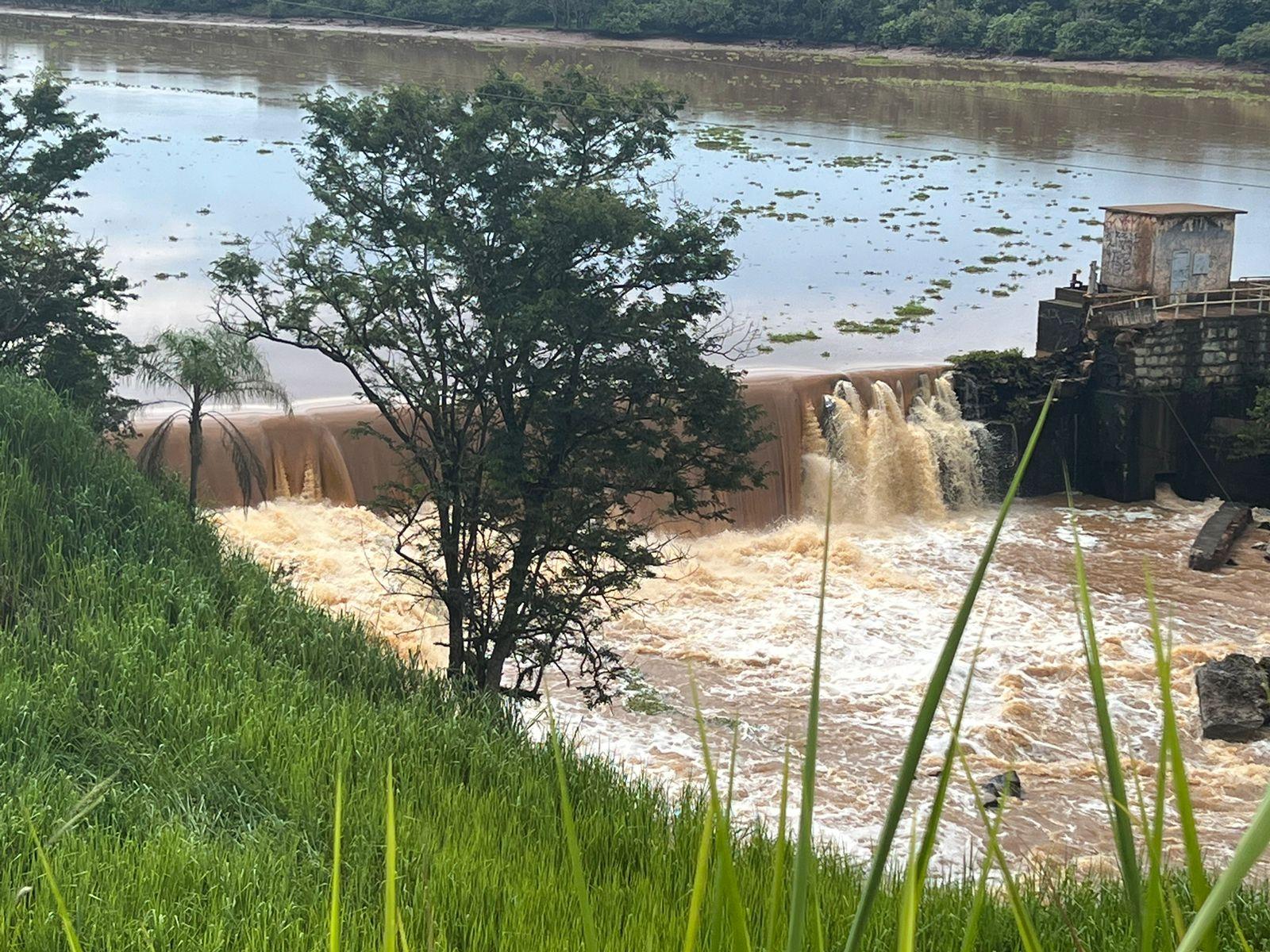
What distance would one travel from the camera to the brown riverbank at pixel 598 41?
59094 mm

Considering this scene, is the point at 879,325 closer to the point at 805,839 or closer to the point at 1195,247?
the point at 1195,247

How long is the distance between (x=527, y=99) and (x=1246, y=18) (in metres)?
51.0

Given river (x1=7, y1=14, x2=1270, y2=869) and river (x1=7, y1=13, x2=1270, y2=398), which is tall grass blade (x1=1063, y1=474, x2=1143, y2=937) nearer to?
river (x1=7, y1=14, x2=1270, y2=869)

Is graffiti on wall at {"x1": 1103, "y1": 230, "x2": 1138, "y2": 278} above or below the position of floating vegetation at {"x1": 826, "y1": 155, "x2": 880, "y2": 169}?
below

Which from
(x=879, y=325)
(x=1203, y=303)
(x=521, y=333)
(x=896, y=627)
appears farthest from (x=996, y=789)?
(x=879, y=325)

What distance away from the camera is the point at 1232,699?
15.7 m

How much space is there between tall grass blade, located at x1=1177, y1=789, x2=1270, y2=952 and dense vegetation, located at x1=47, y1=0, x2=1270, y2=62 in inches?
2474

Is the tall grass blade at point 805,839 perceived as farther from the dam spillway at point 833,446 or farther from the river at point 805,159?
the river at point 805,159

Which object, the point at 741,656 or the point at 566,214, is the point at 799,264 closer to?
the point at 741,656

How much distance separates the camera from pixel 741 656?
17141 mm

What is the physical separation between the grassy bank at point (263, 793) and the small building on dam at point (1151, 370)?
17.1 metres

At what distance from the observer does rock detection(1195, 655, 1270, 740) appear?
50.4ft

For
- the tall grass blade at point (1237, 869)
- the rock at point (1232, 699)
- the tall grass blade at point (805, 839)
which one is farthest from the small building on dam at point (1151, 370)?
the tall grass blade at point (1237, 869)

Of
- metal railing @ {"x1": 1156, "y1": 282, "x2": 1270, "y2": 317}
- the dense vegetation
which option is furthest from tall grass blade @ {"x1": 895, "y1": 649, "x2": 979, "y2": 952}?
the dense vegetation
